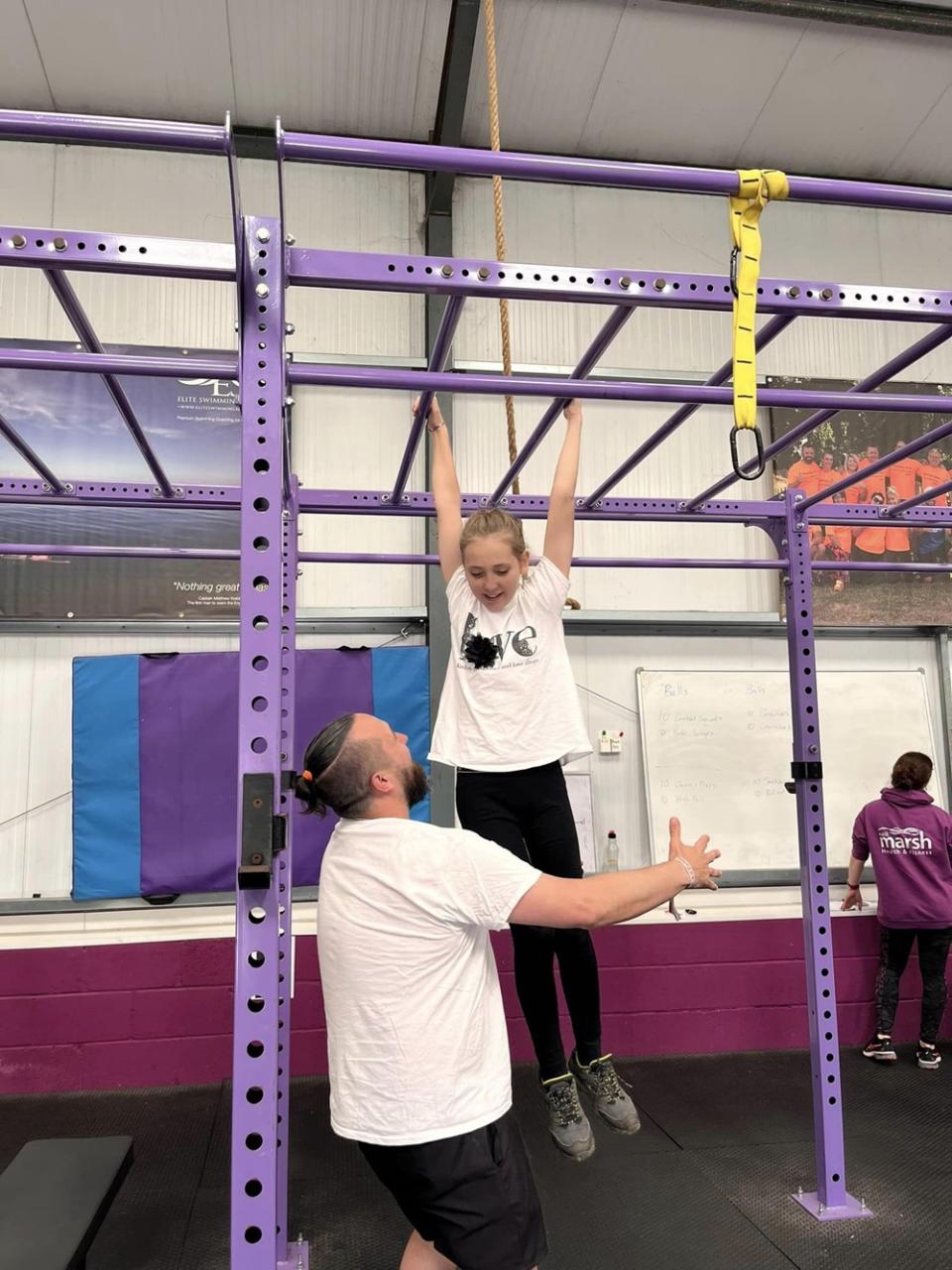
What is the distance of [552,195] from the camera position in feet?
16.0

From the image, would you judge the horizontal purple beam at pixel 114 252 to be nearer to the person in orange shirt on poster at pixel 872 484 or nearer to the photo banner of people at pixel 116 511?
the photo banner of people at pixel 116 511

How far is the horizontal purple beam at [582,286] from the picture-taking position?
5.30 feet

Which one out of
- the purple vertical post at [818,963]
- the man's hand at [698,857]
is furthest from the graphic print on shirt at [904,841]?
the man's hand at [698,857]

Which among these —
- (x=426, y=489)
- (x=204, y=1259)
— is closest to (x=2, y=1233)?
(x=204, y=1259)

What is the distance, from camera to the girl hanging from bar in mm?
2068

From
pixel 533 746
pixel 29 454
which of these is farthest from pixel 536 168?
pixel 29 454

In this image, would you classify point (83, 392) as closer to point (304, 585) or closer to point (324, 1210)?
point (304, 585)

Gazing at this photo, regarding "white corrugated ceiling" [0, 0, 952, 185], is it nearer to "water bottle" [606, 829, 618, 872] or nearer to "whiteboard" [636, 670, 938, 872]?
"whiteboard" [636, 670, 938, 872]

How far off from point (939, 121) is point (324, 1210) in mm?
5980

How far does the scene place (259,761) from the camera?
1372 millimetres

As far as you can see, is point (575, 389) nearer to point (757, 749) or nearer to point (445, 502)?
point (445, 502)

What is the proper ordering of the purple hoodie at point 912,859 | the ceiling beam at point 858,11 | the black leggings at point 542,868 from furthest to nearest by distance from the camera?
the ceiling beam at point 858,11 → the purple hoodie at point 912,859 → the black leggings at point 542,868

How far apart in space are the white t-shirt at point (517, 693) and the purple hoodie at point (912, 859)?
270cm

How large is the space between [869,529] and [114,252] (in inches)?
170
